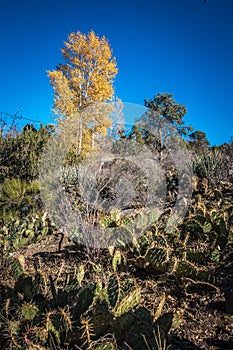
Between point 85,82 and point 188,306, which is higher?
point 85,82

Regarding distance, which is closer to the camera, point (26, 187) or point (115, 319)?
point (115, 319)

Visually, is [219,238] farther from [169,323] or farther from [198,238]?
[169,323]

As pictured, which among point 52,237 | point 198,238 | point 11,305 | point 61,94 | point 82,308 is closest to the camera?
point 82,308

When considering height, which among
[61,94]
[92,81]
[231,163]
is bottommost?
[231,163]

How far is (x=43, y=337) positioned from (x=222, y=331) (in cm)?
124

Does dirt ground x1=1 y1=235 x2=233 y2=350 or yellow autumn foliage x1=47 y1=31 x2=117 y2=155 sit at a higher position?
yellow autumn foliage x1=47 y1=31 x2=117 y2=155

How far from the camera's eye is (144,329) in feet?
5.90

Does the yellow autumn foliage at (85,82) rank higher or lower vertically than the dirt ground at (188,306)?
higher

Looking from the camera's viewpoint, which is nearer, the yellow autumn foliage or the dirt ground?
the dirt ground

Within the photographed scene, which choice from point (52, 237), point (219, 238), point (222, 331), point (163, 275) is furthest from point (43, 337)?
point (52, 237)

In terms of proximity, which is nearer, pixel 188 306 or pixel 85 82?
pixel 188 306

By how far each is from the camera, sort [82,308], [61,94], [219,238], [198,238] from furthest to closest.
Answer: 1. [61,94]
2. [198,238]
3. [219,238]
4. [82,308]

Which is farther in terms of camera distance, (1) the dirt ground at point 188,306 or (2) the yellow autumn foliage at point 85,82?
(2) the yellow autumn foliage at point 85,82

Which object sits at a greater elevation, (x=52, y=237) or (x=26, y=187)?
(x=26, y=187)
